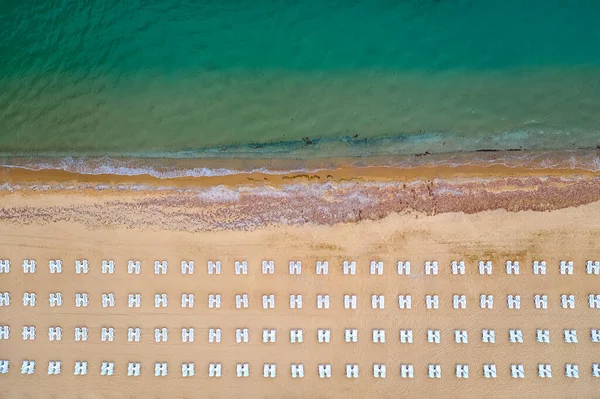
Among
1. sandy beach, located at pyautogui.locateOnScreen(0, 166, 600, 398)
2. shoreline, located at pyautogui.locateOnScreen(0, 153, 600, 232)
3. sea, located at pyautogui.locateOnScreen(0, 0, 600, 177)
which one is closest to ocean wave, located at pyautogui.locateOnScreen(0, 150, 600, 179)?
sea, located at pyautogui.locateOnScreen(0, 0, 600, 177)

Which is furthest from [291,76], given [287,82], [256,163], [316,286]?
[316,286]

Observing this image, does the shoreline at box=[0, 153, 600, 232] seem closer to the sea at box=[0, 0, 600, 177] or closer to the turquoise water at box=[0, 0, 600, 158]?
the sea at box=[0, 0, 600, 177]

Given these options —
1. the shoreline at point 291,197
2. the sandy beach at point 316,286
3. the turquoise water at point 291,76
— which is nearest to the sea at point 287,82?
the turquoise water at point 291,76

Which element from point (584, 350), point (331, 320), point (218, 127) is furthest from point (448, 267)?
point (218, 127)

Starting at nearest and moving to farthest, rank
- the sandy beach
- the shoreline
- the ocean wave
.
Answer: the sandy beach → the shoreline → the ocean wave

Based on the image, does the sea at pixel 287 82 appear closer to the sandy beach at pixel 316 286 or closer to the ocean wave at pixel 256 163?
the ocean wave at pixel 256 163
